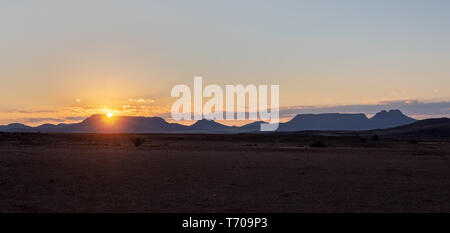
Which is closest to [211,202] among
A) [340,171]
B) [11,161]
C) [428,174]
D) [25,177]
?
[25,177]

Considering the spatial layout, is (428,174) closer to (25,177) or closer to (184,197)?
(184,197)

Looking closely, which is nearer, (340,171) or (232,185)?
(232,185)

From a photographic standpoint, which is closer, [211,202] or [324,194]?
[211,202]

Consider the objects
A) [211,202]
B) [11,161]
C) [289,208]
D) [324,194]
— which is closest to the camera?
[289,208]

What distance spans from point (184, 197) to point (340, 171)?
11.7m

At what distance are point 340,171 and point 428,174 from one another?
4.06 m

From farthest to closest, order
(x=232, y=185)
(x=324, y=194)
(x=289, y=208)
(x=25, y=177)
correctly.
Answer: (x=25, y=177) < (x=232, y=185) < (x=324, y=194) < (x=289, y=208)

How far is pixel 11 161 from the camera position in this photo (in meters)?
27.2

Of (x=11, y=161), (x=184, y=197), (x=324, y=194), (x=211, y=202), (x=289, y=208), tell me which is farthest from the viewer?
(x=11, y=161)

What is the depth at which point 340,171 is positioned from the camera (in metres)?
24.3

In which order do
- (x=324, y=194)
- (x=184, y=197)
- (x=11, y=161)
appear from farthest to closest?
(x=11, y=161) → (x=324, y=194) → (x=184, y=197)

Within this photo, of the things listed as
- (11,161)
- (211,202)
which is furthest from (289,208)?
(11,161)
